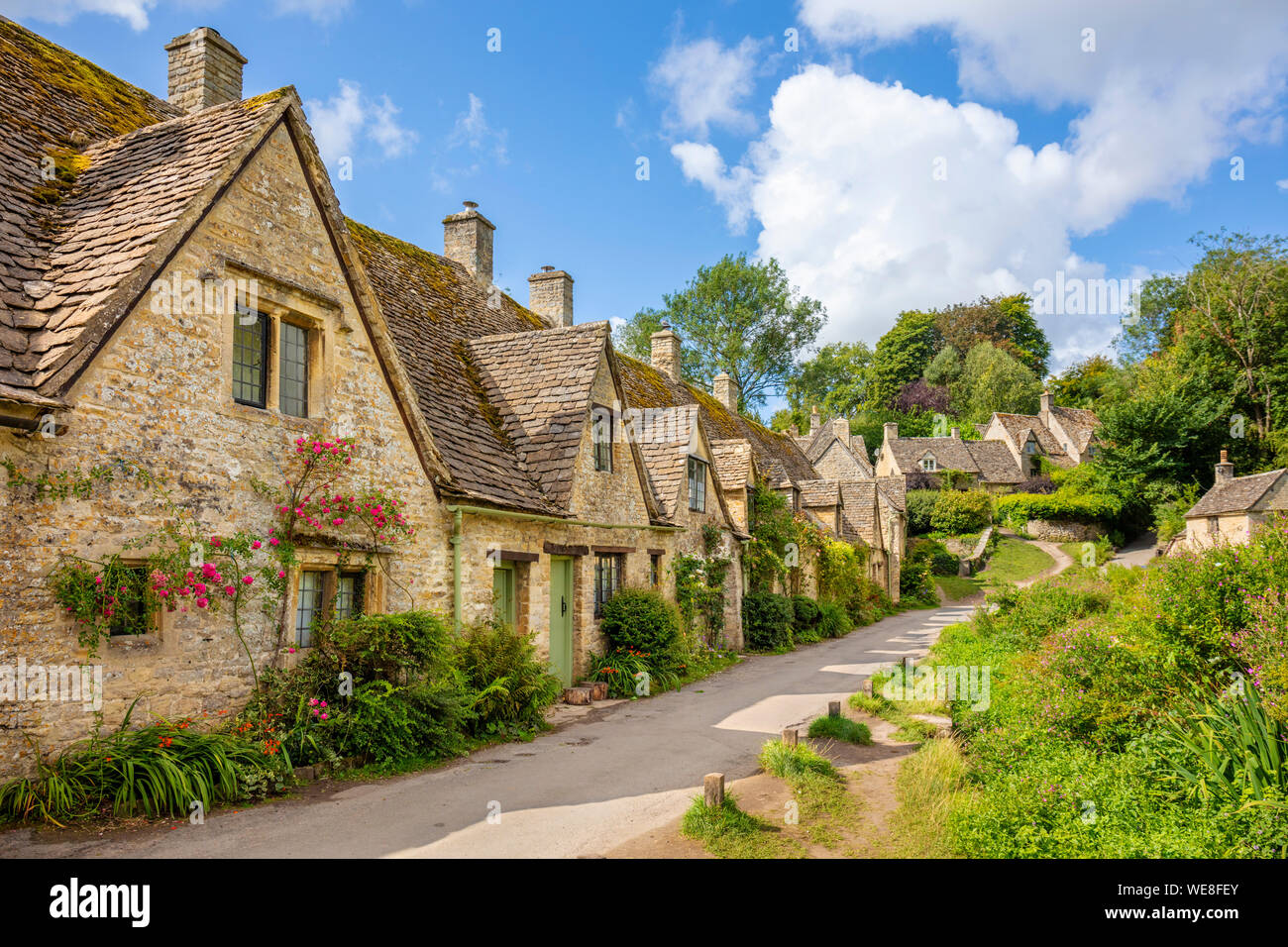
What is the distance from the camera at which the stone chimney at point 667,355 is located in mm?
30516

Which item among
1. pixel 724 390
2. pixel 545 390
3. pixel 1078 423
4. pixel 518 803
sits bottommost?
pixel 518 803

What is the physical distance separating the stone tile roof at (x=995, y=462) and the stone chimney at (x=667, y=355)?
3613 centimetres

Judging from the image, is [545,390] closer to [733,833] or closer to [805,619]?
[733,833]

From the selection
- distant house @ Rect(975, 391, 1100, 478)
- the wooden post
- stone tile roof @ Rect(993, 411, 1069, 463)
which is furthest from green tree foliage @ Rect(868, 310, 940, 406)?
the wooden post

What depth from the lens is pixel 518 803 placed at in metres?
7.77

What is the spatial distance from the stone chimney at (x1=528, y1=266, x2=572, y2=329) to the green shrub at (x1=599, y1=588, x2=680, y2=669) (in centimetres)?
1004

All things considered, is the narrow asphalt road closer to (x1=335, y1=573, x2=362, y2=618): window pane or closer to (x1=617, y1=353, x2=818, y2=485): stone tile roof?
(x1=335, y1=573, x2=362, y2=618): window pane

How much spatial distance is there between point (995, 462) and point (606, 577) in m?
51.0

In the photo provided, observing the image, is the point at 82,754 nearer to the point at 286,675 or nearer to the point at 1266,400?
the point at 286,675

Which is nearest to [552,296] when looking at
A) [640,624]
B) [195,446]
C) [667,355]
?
[667,355]

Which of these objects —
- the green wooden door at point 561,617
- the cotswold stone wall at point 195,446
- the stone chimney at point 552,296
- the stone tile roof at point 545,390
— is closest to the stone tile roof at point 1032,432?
the stone chimney at point 552,296

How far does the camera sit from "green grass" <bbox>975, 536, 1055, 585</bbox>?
44594mm

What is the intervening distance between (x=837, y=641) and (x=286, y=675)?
1999cm

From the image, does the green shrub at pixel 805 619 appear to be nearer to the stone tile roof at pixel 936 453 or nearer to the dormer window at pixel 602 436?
the dormer window at pixel 602 436
